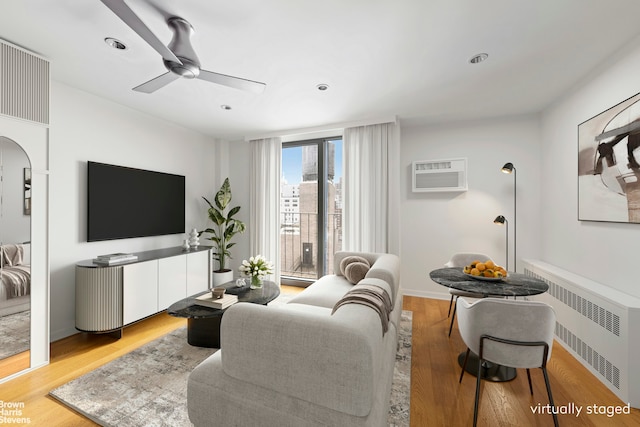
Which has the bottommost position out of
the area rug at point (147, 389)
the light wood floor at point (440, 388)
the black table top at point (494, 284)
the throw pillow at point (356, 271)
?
the light wood floor at point (440, 388)

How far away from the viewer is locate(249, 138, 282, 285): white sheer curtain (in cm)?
453

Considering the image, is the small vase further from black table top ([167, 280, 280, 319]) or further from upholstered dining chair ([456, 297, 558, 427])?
upholstered dining chair ([456, 297, 558, 427])

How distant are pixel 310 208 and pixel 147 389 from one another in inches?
126

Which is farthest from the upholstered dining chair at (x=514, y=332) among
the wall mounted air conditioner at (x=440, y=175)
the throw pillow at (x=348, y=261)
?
the wall mounted air conditioner at (x=440, y=175)

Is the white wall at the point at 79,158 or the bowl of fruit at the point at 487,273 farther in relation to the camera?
the white wall at the point at 79,158

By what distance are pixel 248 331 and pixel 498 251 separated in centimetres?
361

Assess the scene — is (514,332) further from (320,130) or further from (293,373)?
(320,130)

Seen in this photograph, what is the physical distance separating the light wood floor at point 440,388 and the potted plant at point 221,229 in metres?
1.58

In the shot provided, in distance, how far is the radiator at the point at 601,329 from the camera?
6.07ft

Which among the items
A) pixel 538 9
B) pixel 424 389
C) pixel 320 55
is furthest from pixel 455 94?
pixel 424 389

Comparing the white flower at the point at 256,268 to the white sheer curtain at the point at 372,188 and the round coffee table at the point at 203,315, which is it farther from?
the white sheer curtain at the point at 372,188

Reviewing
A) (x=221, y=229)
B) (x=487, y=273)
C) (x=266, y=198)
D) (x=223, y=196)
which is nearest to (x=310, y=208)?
(x=266, y=198)

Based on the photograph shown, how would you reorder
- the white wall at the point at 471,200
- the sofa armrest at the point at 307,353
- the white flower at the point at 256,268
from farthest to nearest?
the white wall at the point at 471,200 < the white flower at the point at 256,268 < the sofa armrest at the point at 307,353

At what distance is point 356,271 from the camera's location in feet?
9.86
